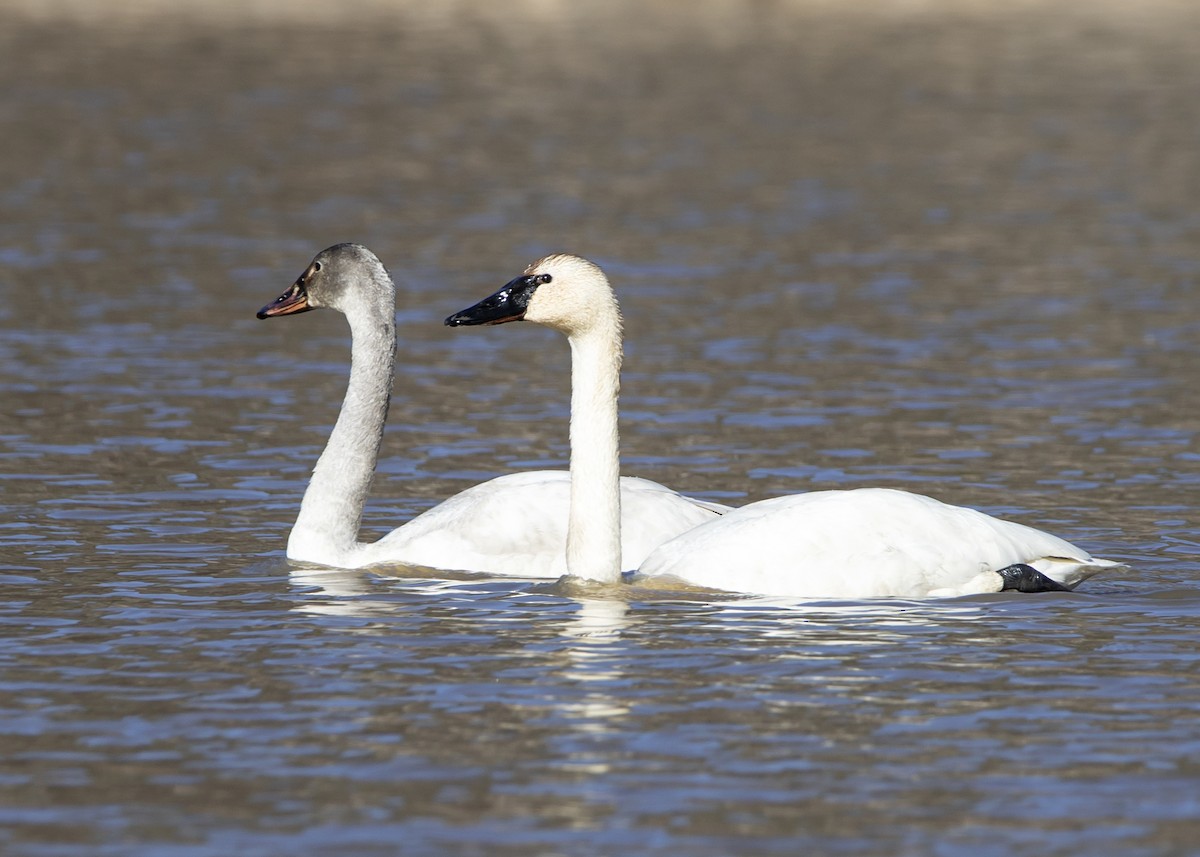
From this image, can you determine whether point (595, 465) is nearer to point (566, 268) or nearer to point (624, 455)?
point (566, 268)

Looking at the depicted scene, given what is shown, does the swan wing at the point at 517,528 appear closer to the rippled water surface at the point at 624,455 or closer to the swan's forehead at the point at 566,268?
the rippled water surface at the point at 624,455

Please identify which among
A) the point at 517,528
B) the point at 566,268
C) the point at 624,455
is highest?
the point at 566,268

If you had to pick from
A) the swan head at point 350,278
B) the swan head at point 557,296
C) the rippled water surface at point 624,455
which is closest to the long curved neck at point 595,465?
the swan head at point 557,296

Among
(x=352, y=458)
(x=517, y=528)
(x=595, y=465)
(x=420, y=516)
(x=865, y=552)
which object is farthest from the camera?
(x=352, y=458)

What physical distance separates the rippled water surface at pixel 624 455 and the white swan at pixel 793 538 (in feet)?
0.57

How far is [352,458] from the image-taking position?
12375mm

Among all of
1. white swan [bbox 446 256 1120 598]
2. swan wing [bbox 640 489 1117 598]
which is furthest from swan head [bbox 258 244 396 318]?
swan wing [bbox 640 489 1117 598]

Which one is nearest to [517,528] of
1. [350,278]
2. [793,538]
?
[793,538]

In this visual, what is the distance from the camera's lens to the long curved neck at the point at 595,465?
11.1 m

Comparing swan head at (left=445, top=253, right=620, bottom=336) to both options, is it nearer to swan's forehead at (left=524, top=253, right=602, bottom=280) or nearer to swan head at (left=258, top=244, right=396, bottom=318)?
swan's forehead at (left=524, top=253, right=602, bottom=280)

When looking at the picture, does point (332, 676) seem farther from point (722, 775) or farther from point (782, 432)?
point (782, 432)

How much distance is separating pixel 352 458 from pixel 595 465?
1.82 meters

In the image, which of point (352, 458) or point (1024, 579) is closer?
point (1024, 579)

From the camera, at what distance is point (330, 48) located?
50938 mm
